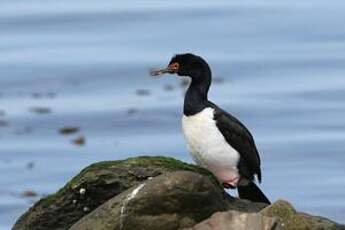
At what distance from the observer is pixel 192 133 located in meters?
15.1

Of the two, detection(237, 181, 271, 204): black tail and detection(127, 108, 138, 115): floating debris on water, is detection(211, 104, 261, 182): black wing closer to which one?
detection(237, 181, 271, 204): black tail

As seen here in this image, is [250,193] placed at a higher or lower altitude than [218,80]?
lower

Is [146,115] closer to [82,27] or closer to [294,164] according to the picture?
[294,164]

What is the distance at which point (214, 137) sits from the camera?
15117mm

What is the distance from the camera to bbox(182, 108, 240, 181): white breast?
Answer: 15.1 metres

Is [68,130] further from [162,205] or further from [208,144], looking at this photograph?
[162,205]

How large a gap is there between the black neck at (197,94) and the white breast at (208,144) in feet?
0.19

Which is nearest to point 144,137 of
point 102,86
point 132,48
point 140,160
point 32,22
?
point 102,86

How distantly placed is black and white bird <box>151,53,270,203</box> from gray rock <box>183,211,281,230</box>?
1802 mm

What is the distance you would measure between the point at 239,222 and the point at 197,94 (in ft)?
7.56

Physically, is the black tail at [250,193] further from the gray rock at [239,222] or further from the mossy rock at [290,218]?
the gray rock at [239,222]

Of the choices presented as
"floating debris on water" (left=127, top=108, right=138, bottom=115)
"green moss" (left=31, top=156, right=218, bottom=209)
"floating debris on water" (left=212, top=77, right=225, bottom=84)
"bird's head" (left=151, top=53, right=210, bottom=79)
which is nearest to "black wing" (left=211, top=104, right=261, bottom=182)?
"bird's head" (left=151, top=53, right=210, bottom=79)

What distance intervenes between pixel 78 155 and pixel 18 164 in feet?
2.78

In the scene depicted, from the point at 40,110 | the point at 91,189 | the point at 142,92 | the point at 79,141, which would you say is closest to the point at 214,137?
the point at 91,189
